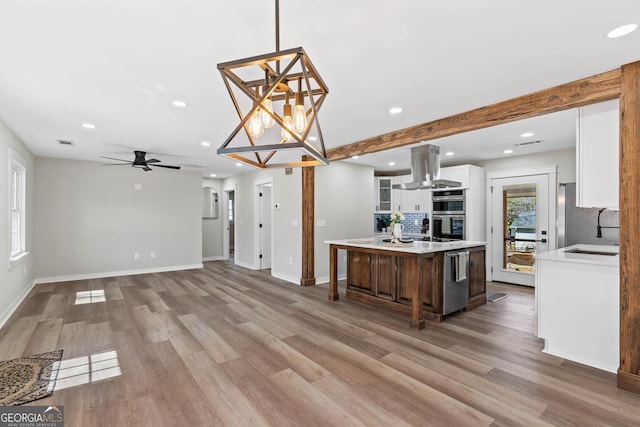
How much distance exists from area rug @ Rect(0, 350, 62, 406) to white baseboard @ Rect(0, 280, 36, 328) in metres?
1.39

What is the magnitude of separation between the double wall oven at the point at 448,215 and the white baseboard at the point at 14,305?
673 cm

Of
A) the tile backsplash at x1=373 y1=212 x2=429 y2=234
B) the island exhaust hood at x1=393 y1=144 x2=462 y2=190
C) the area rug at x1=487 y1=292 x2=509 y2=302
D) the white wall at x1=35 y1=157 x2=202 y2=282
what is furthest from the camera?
the tile backsplash at x1=373 y1=212 x2=429 y2=234

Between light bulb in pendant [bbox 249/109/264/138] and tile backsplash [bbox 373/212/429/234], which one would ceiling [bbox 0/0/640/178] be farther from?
tile backsplash [bbox 373/212/429/234]

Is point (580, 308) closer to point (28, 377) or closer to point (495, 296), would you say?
point (495, 296)

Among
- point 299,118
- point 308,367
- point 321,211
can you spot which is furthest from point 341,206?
point 299,118

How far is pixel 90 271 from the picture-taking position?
6.25 meters

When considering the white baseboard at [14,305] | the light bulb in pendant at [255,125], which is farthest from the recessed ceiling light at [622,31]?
the white baseboard at [14,305]

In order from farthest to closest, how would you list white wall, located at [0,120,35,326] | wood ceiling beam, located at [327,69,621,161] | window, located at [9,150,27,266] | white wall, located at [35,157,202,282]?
1. white wall, located at [35,157,202,282]
2. window, located at [9,150,27,266]
3. white wall, located at [0,120,35,326]
4. wood ceiling beam, located at [327,69,621,161]

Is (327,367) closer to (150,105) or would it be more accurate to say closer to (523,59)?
(523,59)

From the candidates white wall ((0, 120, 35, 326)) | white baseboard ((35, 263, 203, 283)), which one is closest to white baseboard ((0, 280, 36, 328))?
white wall ((0, 120, 35, 326))

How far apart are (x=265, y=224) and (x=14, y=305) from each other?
4329mm

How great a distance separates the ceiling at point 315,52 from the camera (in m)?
1.74

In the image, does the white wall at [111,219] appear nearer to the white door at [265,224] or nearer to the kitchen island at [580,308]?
the white door at [265,224]

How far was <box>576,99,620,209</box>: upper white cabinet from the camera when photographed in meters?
2.49
